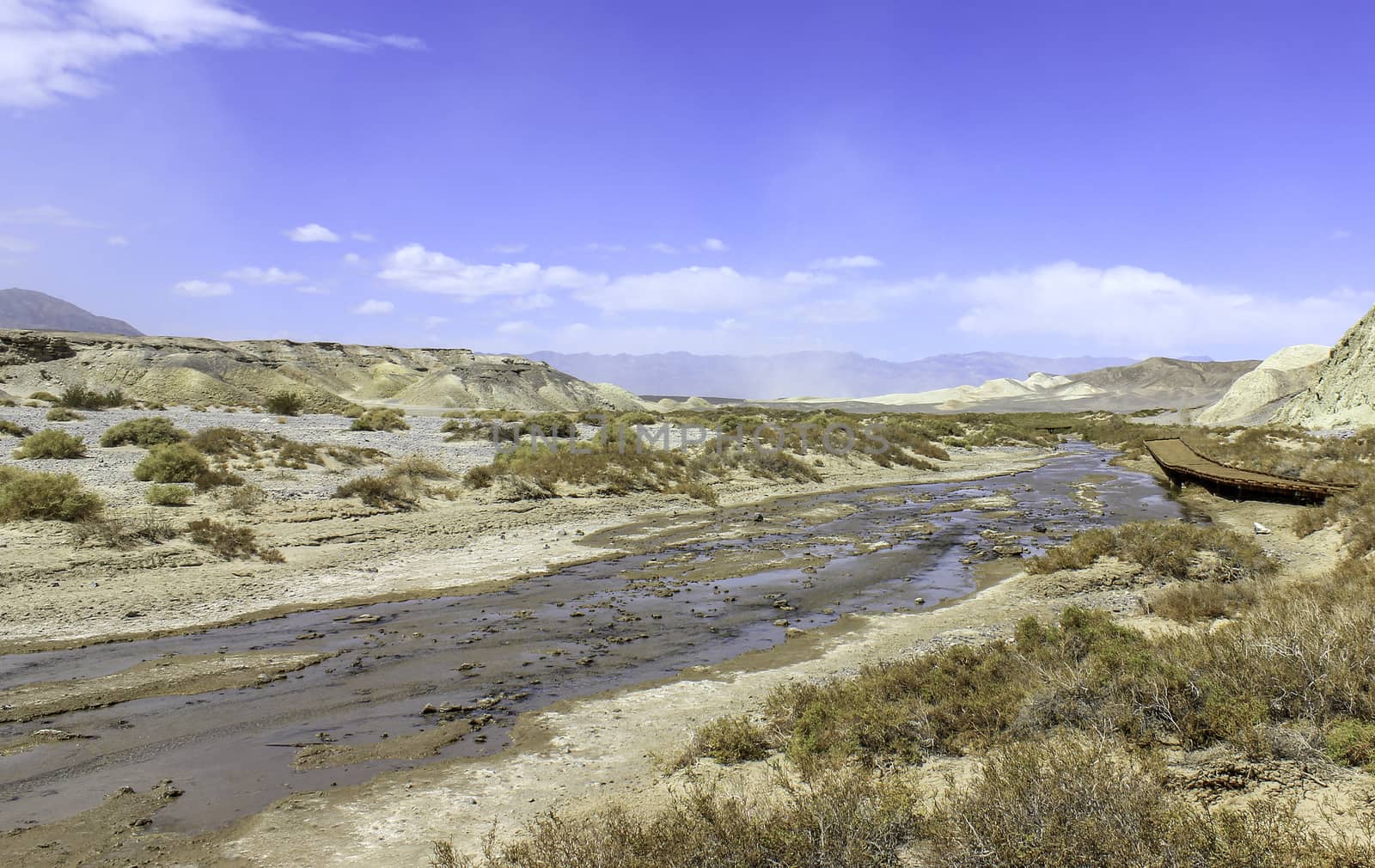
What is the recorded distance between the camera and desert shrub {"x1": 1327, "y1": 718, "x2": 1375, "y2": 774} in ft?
16.4

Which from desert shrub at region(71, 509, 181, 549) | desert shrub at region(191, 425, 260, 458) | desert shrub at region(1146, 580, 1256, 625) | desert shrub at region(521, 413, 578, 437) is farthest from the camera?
desert shrub at region(521, 413, 578, 437)

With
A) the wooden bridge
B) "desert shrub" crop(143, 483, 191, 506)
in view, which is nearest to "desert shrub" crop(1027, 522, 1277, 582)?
the wooden bridge

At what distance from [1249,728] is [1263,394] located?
3028 inches

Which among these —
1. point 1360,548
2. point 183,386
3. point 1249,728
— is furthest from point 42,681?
point 183,386

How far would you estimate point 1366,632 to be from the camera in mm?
6258

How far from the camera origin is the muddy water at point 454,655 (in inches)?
288

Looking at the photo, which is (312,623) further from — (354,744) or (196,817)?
(196,817)

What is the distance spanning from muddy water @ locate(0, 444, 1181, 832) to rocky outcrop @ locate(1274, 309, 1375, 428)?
33.7 m

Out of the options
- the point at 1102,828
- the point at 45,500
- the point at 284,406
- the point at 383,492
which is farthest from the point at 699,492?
the point at 284,406

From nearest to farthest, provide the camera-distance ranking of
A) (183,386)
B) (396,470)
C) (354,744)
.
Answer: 1. (354,744)
2. (396,470)
3. (183,386)

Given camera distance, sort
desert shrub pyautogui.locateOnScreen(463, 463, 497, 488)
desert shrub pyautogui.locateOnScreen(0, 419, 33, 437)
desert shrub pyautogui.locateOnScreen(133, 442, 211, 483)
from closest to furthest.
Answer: desert shrub pyautogui.locateOnScreen(133, 442, 211, 483)
desert shrub pyautogui.locateOnScreen(463, 463, 497, 488)
desert shrub pyautogui.locateOnScreen(0, 419, 33, 437)

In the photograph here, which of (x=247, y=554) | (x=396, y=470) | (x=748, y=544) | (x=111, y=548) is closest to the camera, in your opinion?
(x=111, y=548)

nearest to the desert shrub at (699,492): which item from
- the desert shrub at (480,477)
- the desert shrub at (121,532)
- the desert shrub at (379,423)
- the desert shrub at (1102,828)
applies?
the desert shrub at (480,477)

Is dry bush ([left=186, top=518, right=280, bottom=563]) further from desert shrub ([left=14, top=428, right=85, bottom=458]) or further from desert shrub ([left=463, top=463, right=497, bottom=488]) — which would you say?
desert shrub ([left=14, top=428, right=85, bottom=458])
